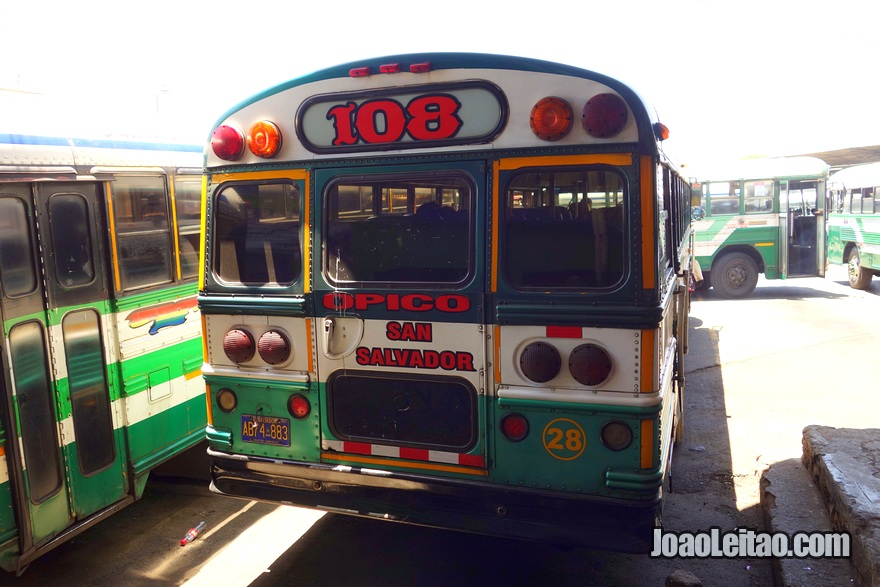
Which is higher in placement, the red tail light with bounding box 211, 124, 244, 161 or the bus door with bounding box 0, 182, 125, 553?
the red tail light with bounding box 211, 124, 244, 161

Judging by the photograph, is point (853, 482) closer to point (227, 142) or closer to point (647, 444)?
point (647, 444)

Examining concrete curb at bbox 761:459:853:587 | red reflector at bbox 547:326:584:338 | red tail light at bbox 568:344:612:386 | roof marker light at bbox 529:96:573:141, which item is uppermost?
roof marker light at bbox 529:96:573:141

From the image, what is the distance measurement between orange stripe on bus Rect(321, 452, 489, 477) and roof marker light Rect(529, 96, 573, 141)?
169 centimetres

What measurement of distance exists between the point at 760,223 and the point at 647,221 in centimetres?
1313

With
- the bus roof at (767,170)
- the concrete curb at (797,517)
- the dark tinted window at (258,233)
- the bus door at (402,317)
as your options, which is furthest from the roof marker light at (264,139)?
the bus roof at (767,170)

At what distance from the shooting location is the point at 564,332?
3.31 metres

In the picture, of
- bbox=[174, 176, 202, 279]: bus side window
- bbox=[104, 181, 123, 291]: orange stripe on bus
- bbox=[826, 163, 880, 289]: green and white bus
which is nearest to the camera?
bbox=[104, 181, 123, 291]: orange stripe on bus

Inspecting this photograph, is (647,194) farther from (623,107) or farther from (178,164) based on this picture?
(178,164)

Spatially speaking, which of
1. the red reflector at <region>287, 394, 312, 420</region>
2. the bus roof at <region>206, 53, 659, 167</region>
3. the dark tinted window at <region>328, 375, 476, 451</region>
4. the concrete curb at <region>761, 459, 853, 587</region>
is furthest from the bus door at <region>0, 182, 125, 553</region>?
the concrete curb at <region>761, 459, 853, 587</region>

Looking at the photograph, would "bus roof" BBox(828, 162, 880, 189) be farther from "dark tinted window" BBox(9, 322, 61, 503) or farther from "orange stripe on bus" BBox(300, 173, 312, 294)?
"dark tinted window" BBox(9, 322, 61, 503)

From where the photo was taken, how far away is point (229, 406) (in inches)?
158

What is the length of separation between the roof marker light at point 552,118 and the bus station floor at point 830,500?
2439 millimetres

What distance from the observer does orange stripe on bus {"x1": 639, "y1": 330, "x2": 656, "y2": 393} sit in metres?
3.16

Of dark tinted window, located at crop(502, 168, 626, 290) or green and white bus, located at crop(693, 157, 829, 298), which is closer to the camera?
dark tinted window, located at crop(502, 168, 626, 290)
